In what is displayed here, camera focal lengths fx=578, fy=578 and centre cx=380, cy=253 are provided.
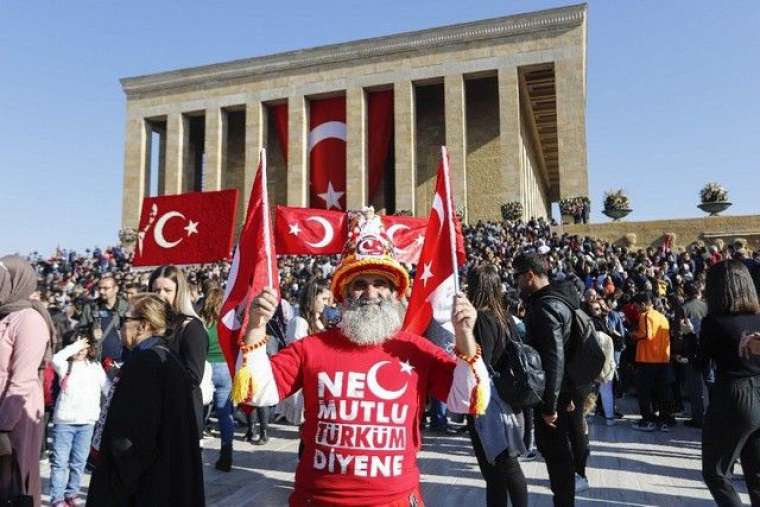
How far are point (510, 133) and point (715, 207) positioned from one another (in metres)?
10.6

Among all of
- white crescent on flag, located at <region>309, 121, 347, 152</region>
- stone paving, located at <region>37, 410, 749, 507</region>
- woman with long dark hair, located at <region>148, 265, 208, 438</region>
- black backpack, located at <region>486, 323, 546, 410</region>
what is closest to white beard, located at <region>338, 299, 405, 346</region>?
black backpack, located at <region>486, 323, 546, 410</region>

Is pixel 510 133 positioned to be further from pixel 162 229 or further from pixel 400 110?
pixel 162 229

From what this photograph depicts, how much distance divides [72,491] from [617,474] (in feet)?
15.1

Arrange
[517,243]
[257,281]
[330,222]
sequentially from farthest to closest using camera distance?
[517,243]
[330,222]
[257,281]

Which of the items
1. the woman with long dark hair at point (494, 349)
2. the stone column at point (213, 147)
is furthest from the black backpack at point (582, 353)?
the stone column at point (213, 147)

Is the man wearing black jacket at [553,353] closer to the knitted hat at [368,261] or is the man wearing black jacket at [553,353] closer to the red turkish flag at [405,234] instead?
the knitted hat at [368,261]

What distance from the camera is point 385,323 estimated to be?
2.21m

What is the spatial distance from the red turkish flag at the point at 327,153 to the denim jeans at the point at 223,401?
80.6ft

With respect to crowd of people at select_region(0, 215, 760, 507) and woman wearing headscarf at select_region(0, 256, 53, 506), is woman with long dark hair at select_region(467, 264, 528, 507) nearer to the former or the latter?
crowd of people at select_region(0, 215, 760, 507)

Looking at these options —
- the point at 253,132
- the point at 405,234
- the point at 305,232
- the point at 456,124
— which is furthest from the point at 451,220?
the point at 253,132

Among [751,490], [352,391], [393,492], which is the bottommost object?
[751,490]

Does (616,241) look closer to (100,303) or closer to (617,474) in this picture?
(617,474)

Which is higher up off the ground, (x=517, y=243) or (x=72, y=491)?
(x=517, y=243)

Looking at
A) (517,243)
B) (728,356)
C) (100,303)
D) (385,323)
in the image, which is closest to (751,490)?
(728,356)
